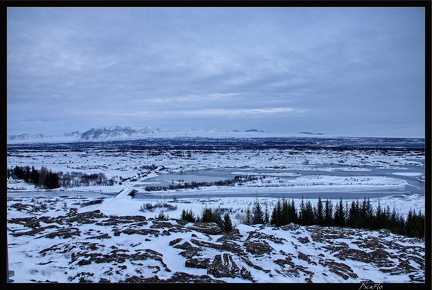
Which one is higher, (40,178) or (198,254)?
(198,254)

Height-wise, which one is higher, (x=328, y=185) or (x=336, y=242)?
(x=336, y=242)

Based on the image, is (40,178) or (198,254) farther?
(40,178)

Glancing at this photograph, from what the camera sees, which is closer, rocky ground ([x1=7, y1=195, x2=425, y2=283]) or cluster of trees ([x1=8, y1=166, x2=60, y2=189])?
rocky ground ([x1=7, y1=195, x2=425, y2=283])

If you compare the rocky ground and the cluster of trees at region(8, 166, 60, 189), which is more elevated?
the rocky ground

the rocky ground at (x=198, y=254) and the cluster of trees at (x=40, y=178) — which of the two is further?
the cluster of trees at (x=40, y=178)

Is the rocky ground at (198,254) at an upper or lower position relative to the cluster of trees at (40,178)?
upper

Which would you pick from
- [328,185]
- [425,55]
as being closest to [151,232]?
[425,55]
